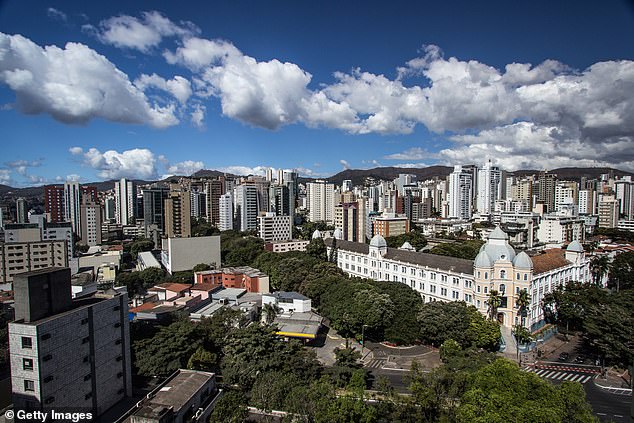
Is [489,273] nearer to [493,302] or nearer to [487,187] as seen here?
[493,302]

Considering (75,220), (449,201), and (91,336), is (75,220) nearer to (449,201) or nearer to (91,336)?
(91,336)

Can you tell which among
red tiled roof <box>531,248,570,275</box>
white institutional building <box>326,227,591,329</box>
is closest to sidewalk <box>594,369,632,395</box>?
white institutional building <box>326,227,591,329</box>

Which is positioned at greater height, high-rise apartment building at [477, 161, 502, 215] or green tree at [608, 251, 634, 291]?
high-rise apartment building at [477, 161, 502, 215]

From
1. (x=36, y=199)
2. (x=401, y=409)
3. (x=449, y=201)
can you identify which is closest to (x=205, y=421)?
(x=401, y=409)

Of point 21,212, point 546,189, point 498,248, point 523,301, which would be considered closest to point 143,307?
point 498,248

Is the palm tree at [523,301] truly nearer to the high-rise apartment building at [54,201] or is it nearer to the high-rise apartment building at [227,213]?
the high-rise apartment building at [227,213]

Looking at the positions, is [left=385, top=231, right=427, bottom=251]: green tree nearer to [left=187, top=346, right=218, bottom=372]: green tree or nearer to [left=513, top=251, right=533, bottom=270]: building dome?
[left=513, top=251, right=533, bottom=270]: building dome
